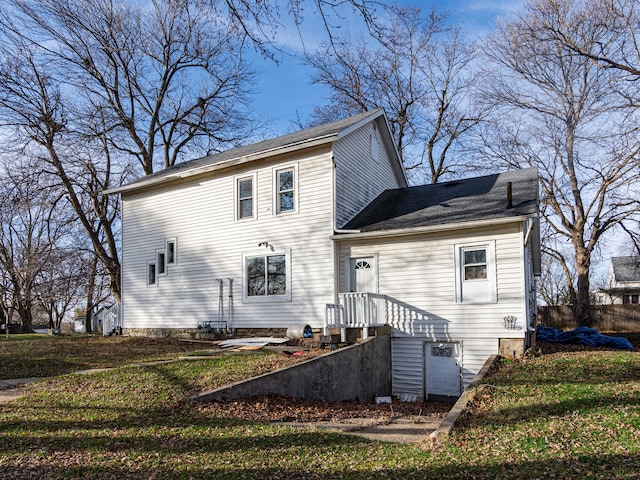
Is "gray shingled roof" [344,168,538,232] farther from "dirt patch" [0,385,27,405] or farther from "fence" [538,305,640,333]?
"fence" [538,305,640,333]

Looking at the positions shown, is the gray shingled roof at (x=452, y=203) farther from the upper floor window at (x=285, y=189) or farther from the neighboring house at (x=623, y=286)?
the neighboring house at (x=623, y=286)

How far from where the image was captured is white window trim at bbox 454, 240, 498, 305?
39.1 ft

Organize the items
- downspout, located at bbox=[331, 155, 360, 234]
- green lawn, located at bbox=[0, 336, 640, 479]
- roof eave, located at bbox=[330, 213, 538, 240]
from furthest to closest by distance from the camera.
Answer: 1. downspout, located at bbox=[331, 155, 360, 234]
2. roof eave, located at bbox=[330, 213, 538, 240]
3. green lawn, located at bbox=[0, 336, 640, 479]

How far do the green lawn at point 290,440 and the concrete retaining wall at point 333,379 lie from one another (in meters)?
0.68

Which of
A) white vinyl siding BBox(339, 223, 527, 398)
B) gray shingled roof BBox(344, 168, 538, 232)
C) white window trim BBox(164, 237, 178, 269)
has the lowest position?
white vinyl siding BBox(339, 223, 527, 398)

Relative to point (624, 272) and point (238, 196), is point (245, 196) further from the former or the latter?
point (624, 272)

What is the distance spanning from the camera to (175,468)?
5.09 metres

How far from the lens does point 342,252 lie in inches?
552

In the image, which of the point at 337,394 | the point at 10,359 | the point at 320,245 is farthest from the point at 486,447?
the point at 10,359

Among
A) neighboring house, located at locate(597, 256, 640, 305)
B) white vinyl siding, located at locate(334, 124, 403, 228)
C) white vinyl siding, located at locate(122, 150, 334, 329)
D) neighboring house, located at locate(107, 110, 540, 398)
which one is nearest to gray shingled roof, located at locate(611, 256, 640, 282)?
neighboring house, located at locate(597, 256, 640, 305)

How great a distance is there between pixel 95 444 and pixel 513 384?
21.2 feet

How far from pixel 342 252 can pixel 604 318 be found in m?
19.4

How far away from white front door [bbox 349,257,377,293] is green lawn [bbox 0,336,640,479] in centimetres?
538

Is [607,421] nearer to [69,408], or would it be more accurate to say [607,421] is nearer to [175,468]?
[175,468]
